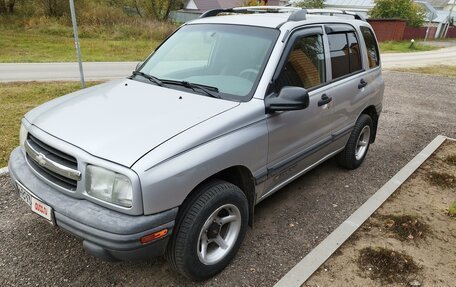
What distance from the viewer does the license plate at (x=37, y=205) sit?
8.08 feet

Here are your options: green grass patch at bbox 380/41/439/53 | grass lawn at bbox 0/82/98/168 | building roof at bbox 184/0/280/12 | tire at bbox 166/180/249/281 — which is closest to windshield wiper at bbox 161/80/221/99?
tire at bbox 166/180/249/281

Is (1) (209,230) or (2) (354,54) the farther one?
(2) (354,54)

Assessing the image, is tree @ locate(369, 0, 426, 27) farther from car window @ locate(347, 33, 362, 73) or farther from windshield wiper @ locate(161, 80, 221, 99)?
windshield wiper @ locate(161, 80, 221, 99)

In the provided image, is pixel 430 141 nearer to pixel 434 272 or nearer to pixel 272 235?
pixel 434 272

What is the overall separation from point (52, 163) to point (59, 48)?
1656cm

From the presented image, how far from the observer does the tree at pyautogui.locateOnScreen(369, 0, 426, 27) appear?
126ft

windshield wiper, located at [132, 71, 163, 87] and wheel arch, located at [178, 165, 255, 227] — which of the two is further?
windshield wiper, located at [132, 71, 163, 87]

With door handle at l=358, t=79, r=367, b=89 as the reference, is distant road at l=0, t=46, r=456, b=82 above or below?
below

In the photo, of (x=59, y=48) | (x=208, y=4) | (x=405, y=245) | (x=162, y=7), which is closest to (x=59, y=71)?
(x=59, y=48)

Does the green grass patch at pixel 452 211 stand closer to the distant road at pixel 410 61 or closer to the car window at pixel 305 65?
the car window at pixel 305 65

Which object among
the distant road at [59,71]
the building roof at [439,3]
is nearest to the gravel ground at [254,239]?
the distant road at [59,71]

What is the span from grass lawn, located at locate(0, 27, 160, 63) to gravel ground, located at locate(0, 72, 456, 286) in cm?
1179

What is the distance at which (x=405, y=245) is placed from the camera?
332cm

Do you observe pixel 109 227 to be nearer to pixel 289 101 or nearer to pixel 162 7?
pixel 289 101
